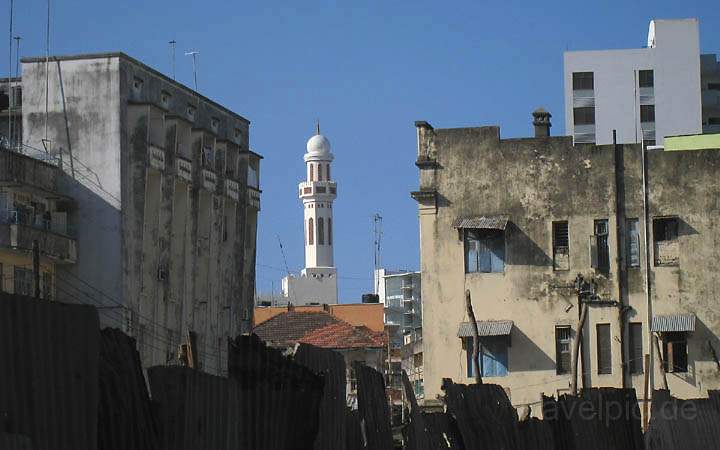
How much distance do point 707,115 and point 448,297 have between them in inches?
2358

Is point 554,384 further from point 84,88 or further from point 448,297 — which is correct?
point 84,88

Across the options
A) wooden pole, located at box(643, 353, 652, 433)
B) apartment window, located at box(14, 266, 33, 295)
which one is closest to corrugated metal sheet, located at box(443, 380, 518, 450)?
wooden pole, located at box(643, 353, 652, 433)

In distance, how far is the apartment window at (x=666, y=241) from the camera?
3728 centimetres

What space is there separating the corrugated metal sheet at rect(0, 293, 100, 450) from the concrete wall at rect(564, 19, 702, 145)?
83232 mm

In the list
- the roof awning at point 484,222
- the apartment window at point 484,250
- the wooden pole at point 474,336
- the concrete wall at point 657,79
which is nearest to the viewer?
the wooden pole at point 474,336

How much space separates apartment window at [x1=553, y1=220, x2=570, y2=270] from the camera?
3778 centimetres

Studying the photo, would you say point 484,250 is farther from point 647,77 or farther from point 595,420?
point 647,77

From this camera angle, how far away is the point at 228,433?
11664mm

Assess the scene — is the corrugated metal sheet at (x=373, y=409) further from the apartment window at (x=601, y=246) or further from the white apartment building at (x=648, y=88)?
the white apartment building at (x=648, y=88)

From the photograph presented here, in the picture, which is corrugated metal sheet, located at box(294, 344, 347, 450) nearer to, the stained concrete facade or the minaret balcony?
the stained concrete facade

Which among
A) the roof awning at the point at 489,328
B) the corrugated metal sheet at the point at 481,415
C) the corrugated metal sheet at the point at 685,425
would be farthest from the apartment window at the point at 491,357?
the corrugated metal sheet at the point at 481,415

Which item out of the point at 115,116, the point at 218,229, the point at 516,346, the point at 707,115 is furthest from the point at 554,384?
the point at 707,115

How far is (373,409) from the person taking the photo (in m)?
16.0

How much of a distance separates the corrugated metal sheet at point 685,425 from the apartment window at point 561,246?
19.2 metres
